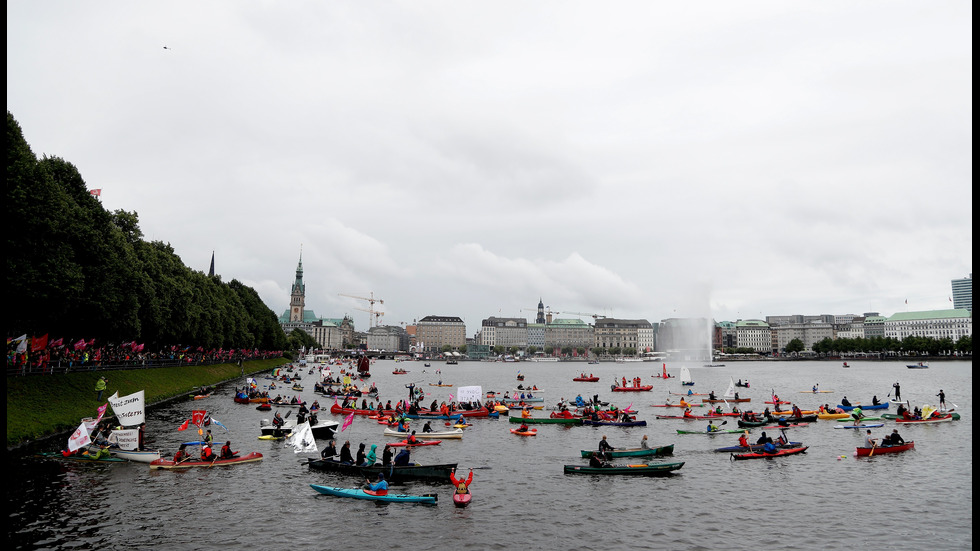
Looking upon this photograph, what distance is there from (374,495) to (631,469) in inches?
636

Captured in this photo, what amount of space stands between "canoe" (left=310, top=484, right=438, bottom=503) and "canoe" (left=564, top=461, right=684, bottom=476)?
429 inches

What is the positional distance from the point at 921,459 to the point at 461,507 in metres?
34.5

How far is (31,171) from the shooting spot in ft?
153

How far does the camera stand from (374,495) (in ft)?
102

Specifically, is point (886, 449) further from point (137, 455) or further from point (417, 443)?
point (137, 455)

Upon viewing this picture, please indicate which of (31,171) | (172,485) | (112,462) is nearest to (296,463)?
(172,485)

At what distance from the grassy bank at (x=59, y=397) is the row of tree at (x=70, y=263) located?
5404 mm

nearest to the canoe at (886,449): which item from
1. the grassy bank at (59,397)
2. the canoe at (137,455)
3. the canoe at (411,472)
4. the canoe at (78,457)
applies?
the canoe at (411,472)

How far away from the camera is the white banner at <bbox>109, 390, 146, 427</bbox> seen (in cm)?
3719

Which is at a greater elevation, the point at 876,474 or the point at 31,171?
the point at 31,171

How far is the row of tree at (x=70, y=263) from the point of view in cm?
4600

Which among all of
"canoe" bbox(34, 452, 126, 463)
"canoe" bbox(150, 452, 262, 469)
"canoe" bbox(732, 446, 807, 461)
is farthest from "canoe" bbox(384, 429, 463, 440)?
"canoe" bbox(732, 446, 807, 461)

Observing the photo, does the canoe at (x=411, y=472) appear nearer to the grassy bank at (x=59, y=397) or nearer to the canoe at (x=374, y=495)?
the canoe at (x=374, y=495)

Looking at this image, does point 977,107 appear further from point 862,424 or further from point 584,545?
point 862,424
